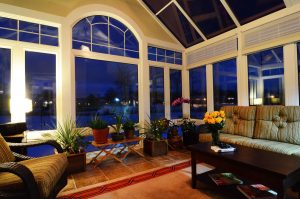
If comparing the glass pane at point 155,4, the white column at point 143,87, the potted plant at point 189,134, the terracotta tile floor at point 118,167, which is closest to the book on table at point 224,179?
the terracotta tile floor at point 118,167

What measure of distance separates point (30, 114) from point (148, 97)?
243cm

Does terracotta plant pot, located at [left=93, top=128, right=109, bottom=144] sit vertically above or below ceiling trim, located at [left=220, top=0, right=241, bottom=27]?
below

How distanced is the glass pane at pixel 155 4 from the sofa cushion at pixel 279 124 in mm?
3190

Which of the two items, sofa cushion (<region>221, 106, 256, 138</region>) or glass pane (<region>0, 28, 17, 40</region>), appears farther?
sofa cushion (<region>221, 106, 256, 138</region>)

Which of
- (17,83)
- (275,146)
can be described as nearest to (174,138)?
(275,146)

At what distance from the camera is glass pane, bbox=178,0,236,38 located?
12.6 feet

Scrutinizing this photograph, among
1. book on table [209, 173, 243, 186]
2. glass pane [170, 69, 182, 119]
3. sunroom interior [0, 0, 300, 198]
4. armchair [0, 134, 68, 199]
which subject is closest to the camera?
armchair [0, 134, 68, 199]

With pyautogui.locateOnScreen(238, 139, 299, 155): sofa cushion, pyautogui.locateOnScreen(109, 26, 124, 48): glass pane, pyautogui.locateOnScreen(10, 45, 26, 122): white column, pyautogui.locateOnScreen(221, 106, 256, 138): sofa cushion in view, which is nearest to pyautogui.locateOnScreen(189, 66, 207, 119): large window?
pyautogui.locateOnScreen(221, 106, 256, 138): sofa cushion

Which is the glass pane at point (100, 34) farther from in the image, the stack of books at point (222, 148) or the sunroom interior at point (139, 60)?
the stack of books at point (222, 148)

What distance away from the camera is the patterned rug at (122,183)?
2.16 metres

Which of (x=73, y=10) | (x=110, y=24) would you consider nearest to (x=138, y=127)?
(x=110, y=24)

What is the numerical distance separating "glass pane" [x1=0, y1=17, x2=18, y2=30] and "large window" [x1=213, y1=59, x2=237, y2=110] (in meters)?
4.21

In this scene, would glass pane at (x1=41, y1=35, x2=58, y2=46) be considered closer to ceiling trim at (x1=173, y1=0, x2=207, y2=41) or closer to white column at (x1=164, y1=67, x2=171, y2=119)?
white column at (x1=164, y1=67, x2=171, y2=119)

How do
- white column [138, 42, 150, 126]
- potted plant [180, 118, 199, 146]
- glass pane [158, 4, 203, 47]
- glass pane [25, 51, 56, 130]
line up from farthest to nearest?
1. glass pane [158, 4, 203, 47]
2. white column [138, 42, 150, 126]
3. potted plant [180, 118, 199, 146]
4. glass pane [25, 51, 56, 130]
